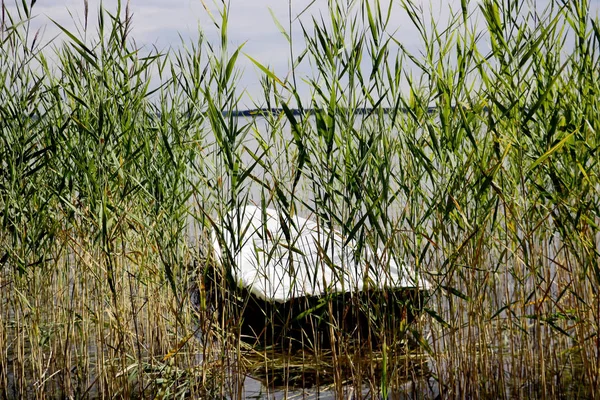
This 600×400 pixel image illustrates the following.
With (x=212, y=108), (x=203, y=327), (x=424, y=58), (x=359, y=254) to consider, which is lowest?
(x=203, y=327)

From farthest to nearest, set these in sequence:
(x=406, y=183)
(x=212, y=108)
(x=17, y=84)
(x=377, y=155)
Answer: (x=17, y=84) < (x=406, y=183) < (x=377, y=155) < (x=212, y=108)

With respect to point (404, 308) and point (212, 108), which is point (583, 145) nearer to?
point (404, 308)

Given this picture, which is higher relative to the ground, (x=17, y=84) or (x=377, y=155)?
(x=17, y=84)

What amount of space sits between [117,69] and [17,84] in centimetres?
45

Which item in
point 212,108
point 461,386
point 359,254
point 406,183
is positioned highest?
point 212,108

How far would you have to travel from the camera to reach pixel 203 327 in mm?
2400

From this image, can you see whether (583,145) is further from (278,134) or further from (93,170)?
(93,170)

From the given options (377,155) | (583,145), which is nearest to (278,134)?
(377,155)

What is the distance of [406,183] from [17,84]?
5.33 feet

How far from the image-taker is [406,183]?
100 inches

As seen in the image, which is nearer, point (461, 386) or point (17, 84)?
point (461, 386)

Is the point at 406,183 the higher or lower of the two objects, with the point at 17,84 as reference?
lower

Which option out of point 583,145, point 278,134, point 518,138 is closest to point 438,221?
point 518,138

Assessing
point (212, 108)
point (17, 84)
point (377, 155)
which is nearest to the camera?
point (212, 108)
